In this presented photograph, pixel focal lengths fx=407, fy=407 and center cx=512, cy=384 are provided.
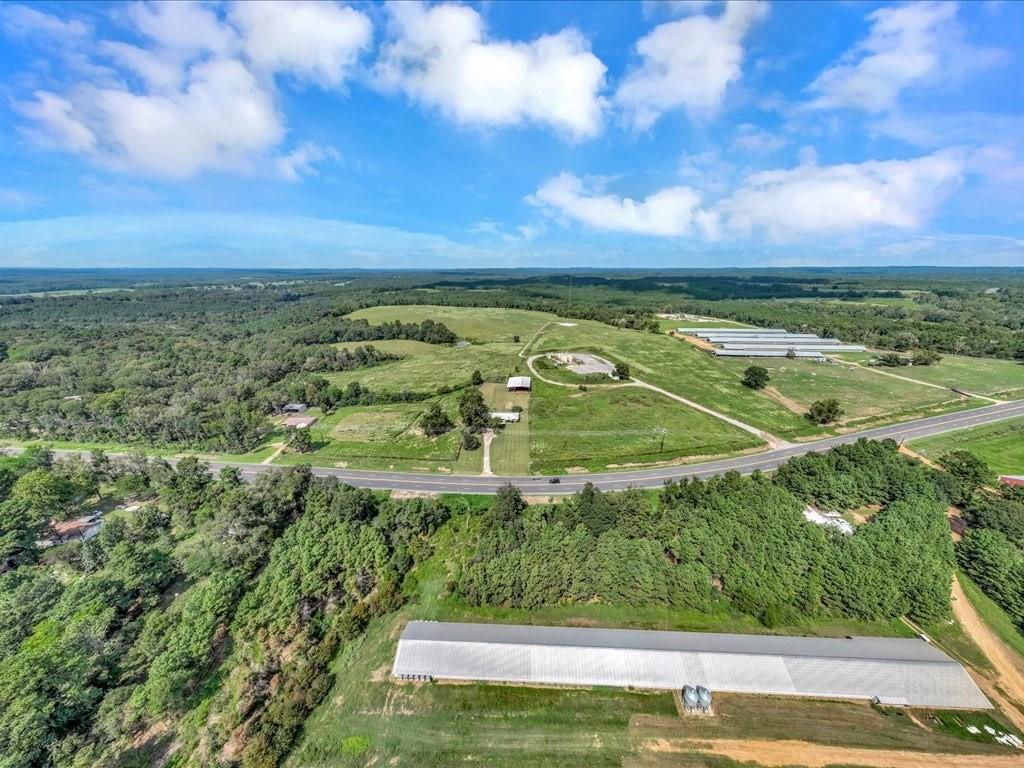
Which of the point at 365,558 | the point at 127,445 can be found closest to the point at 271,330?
the point at 127,445

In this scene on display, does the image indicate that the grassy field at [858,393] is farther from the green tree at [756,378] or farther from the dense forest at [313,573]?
the dense forest at [313,573]

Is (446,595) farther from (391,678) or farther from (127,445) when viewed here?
(127,445)

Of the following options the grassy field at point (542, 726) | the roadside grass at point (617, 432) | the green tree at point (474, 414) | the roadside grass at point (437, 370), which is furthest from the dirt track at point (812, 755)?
the roadside grass at point (437, 370)

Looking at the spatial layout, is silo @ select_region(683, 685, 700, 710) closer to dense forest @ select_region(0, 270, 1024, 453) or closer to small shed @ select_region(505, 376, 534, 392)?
small shed @ select_region(505, 376, 534, 392)

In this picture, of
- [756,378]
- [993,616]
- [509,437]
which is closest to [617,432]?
[509,437]

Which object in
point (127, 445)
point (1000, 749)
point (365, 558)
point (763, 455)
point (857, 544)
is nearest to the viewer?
point (1000, 749)
